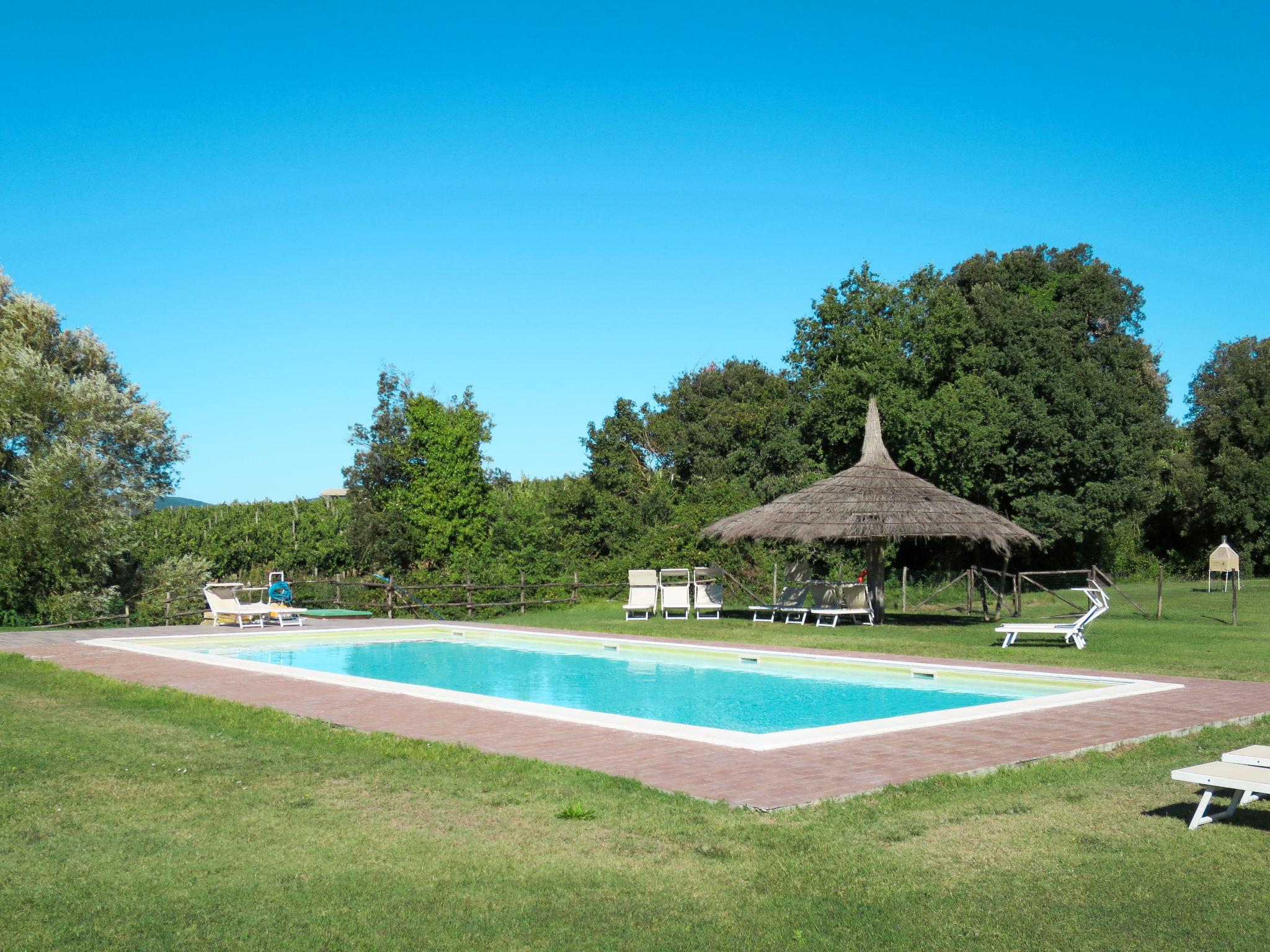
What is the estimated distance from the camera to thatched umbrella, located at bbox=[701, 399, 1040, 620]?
1777cm

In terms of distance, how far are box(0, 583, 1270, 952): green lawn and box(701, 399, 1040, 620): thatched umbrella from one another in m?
10.6

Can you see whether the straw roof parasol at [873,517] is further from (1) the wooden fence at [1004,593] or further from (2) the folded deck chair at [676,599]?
(2) the folded deck chair at [676,599]

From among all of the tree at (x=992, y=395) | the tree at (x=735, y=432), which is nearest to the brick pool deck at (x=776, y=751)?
the tree at (x=992, y=395)

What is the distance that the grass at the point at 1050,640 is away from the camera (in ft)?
40.3

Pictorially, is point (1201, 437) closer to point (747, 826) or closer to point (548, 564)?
point (548, 564)

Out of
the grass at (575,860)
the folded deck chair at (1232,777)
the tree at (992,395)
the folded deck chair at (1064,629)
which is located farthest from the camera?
the tree at (992,395)

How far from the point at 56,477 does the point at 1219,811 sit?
65.5 feet

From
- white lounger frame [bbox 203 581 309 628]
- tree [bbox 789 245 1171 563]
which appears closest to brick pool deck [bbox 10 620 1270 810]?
white lounger frame [bbox 203 581 309 628]

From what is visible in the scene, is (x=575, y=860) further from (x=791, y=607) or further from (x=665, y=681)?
(x=791, y=607)

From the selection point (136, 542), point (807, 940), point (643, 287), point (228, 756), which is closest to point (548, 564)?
point (136, 542)

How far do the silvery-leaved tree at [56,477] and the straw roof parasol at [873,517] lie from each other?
11.7 m

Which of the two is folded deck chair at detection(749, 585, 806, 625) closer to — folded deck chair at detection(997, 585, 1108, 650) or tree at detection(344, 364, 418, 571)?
folded deck chair at detection(997, 585, 1108, 650)

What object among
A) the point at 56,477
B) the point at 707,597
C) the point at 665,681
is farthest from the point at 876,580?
the point at 56,477

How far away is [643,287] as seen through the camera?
33156 mm
